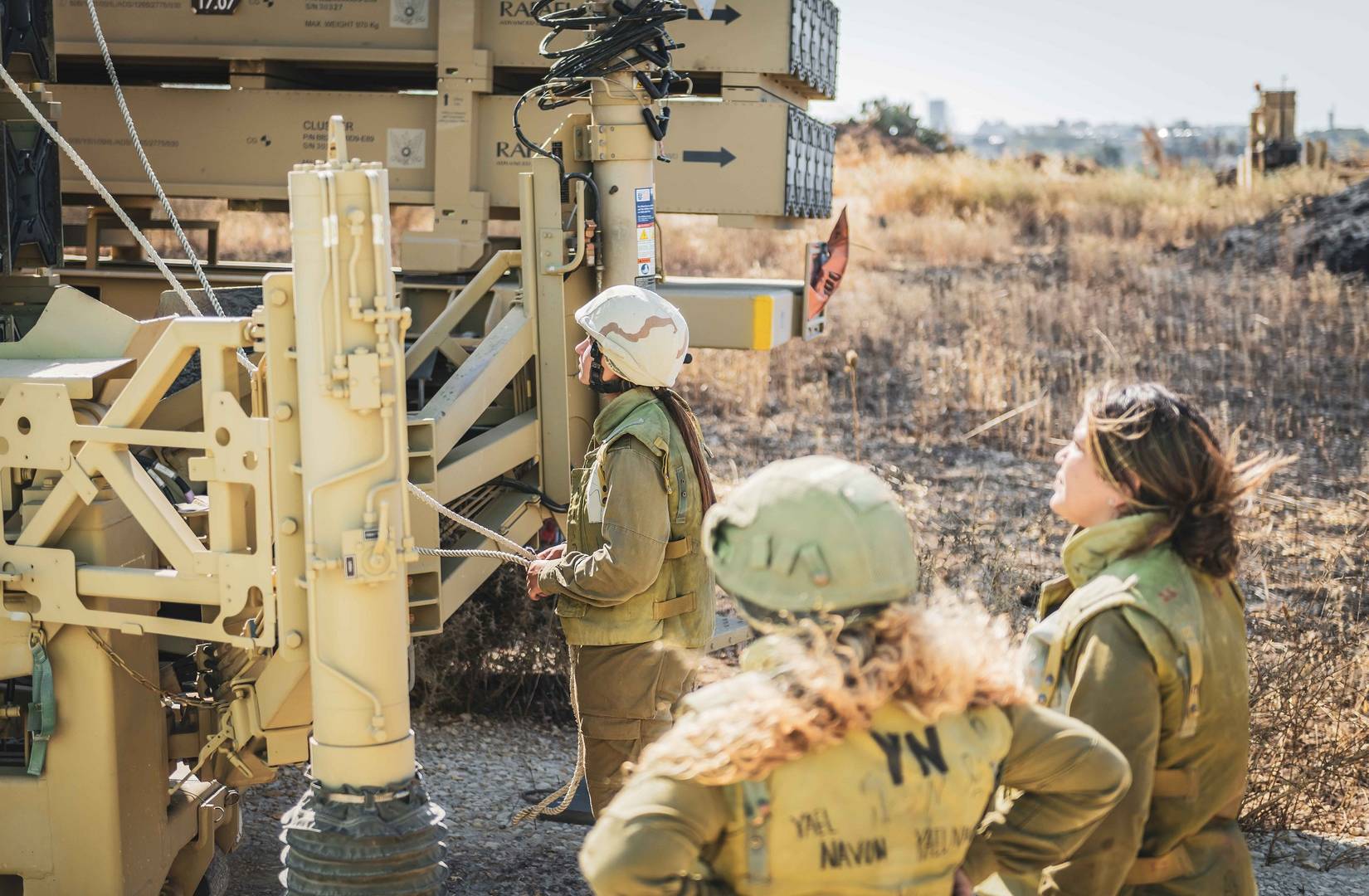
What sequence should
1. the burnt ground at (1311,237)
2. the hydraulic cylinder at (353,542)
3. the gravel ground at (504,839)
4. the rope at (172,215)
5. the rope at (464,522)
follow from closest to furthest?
1. the hydraulic cylinder at (353,542)
2. the rope at (172,215)
3. the rope at (464,522)
4. the gravel ground at (504,839)
5. the burnt ground at (1311,237)

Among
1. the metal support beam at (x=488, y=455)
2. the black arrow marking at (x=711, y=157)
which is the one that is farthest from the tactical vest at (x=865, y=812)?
the black arrow marking at (x=711, y=157)

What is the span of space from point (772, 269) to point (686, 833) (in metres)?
15.4

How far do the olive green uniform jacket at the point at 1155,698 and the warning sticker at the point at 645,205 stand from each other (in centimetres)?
254

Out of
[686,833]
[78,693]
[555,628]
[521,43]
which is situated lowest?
[555,628]

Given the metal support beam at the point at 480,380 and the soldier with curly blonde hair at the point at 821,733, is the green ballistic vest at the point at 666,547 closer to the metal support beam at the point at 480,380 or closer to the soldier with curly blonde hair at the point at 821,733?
the metal support beam at the point at 480,380

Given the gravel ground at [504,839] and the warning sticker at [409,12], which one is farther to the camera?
the warning sticker at [409,12]

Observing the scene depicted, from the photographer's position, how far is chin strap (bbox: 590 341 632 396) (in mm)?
3730

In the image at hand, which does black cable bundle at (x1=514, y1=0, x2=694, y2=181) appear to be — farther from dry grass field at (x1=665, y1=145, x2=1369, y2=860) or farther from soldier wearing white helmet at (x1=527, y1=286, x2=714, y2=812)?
dry grass field at (x1=665, y1=145, x2=1369, y2=860)

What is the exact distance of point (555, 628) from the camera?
20.4 feet

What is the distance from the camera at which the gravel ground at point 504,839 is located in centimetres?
466

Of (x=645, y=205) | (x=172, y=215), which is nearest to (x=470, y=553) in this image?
(x=172, y=215)

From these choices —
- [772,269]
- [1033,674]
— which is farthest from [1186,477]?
[772,269]

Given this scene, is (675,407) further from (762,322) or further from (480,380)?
(762,322)

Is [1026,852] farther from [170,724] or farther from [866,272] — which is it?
[866,272]
